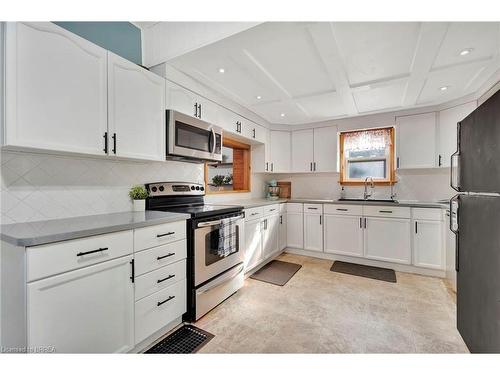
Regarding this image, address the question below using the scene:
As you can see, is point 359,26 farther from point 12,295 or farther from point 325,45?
point 12,295

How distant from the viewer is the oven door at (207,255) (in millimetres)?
1950

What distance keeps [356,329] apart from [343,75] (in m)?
2.34

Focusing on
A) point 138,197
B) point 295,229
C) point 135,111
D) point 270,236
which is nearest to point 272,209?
point 270,236

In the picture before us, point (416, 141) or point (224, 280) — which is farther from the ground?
point (416, 141)

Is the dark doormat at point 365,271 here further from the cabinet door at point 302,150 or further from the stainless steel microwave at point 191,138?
the stainless steel microwave at point 191,138

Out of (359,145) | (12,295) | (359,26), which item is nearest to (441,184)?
(359,145)

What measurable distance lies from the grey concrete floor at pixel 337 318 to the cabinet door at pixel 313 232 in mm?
808

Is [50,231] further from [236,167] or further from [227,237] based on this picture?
[236,167]

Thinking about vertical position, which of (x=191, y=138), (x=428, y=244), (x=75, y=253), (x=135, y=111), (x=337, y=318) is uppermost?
(x=135, y=111)

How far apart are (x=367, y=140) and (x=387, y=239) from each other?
1651 mm

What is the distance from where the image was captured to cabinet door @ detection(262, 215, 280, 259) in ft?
10.5

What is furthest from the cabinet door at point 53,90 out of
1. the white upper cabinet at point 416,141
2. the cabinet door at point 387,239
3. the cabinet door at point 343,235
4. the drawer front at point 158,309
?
the white upper cabinet at point 416,141

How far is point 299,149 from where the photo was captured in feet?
13.6

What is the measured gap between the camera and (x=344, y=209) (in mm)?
3387
